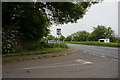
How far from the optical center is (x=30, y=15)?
11500 millimetres

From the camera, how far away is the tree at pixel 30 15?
10.8 metres

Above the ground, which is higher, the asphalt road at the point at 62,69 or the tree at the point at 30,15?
the tree at the point at 30,15

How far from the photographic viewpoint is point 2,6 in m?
9.68

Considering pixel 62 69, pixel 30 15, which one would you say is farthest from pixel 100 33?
pixel 62 69

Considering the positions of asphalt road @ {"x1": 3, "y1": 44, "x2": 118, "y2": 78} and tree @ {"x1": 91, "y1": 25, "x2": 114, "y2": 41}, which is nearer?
asphalt road @ {"x1": 3, "y1": 44, "x2": 118, "y2": 78}

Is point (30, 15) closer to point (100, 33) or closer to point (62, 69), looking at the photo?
point (62, 69)

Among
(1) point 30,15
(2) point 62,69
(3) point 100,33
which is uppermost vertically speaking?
(3) point 100,33

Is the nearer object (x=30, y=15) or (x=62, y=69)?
(x=62, y=69)

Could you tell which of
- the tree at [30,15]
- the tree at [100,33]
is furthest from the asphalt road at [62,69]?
the tree at [100,33]

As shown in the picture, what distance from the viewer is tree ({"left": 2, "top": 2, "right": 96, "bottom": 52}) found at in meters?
10.8

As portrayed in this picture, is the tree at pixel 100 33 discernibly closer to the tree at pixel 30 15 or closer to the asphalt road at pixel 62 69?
the tree at pixel 30 15

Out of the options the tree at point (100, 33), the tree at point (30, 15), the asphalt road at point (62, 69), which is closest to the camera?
the asphalt road at point (62, 69)

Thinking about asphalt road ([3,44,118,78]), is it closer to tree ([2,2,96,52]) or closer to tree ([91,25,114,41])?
tree ([2,2,96,52])

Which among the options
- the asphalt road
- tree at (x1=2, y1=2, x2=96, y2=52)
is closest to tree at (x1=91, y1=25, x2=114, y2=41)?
tree at (x1=2, y1=2, x2=96, y2=52)
